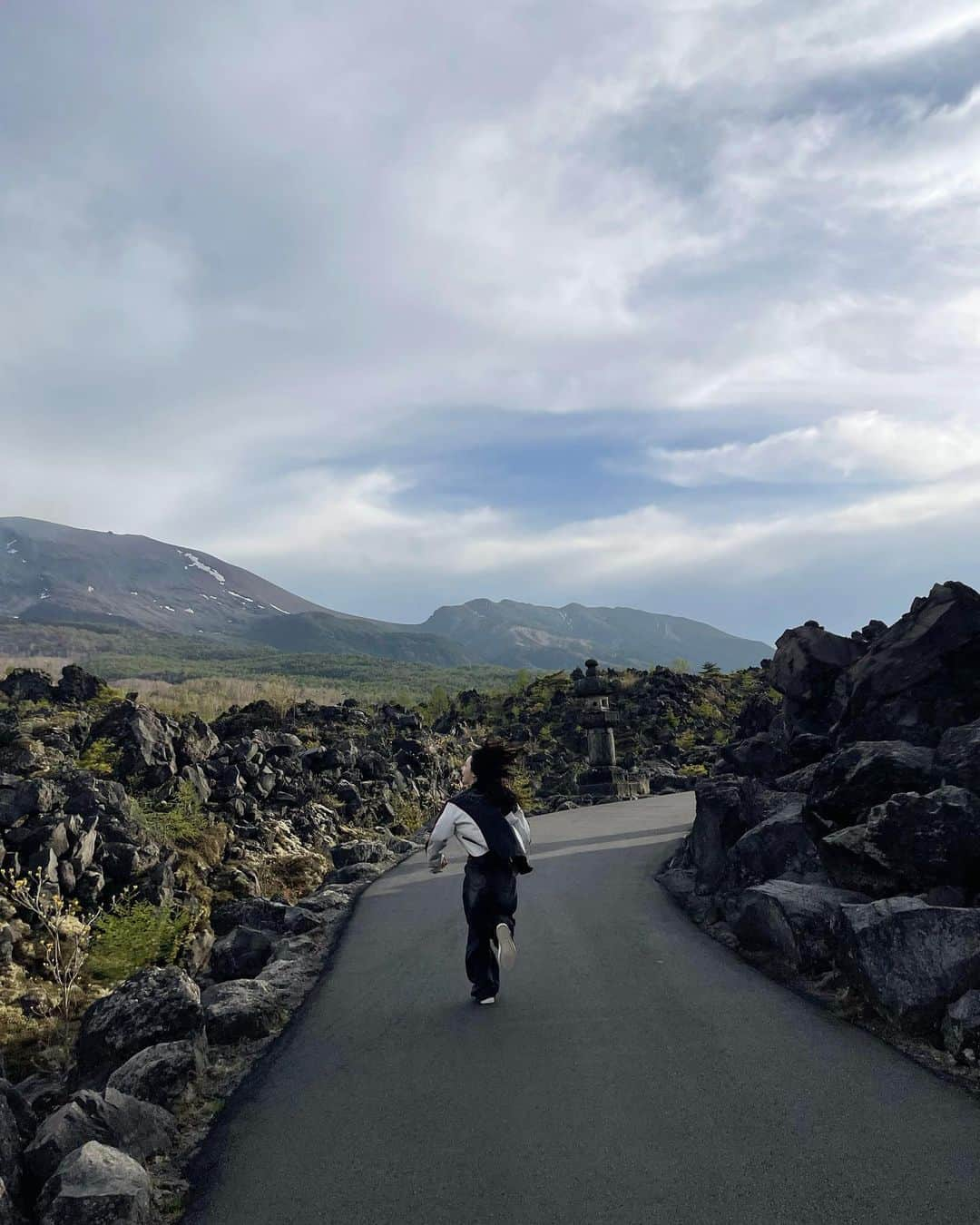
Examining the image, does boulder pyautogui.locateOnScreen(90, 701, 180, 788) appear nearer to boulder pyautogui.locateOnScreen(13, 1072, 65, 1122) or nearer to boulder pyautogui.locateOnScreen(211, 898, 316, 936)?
boulder pyautogui.locateOnScreen(211, 898, 316, 936)

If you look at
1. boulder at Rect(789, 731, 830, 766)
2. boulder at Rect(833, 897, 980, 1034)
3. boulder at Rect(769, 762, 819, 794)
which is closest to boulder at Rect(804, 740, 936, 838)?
boulder at Rect(833, 897, 980, 1034)

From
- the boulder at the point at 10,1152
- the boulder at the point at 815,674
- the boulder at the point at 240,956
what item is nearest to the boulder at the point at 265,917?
the boulder at the point at 240,956

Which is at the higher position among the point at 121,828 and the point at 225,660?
the point at 225,660

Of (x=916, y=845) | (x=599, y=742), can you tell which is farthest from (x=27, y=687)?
(x=916, y=845)

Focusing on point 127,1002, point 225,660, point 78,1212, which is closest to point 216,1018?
point 127,1002

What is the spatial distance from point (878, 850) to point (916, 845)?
350mm

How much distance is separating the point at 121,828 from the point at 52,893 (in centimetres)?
258

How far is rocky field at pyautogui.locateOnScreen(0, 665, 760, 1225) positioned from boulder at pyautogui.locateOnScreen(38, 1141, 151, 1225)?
10 millimetres

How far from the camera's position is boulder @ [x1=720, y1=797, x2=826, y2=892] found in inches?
360

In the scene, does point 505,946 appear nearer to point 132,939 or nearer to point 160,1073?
point 160,1073

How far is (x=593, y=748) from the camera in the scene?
2884cm

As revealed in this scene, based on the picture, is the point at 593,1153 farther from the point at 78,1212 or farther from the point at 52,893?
the point at 52,893

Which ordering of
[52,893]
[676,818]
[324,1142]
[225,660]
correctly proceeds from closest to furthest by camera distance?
[324,1142] < [52,893] < [676,818] < [225,660]

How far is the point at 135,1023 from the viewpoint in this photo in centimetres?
643
